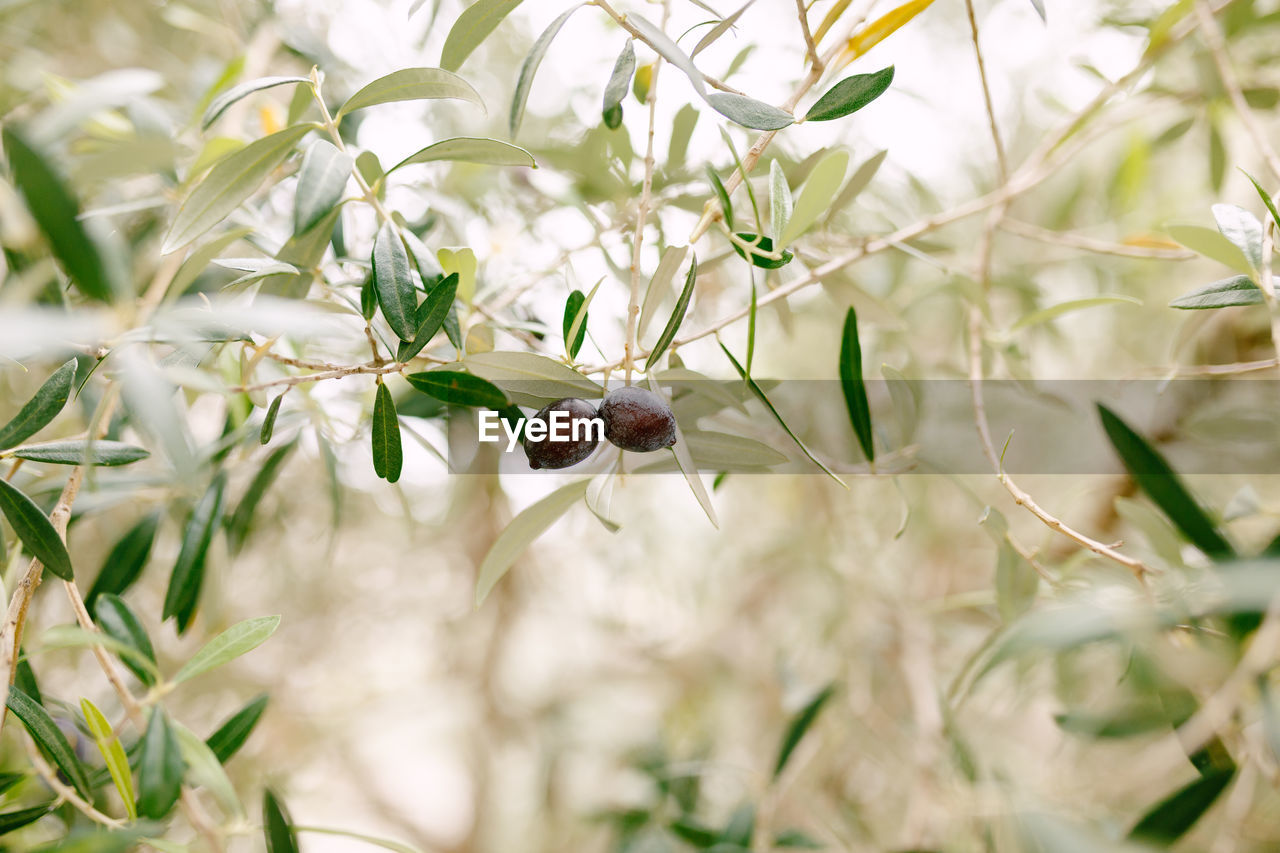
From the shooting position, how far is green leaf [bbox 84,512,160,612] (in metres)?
0.75

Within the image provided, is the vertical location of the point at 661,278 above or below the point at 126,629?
above

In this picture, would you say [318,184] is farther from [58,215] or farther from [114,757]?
[114,757]

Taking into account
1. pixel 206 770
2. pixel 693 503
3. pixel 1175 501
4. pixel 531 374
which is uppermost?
pixel 531 374

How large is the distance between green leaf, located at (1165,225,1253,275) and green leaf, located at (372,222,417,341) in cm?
51

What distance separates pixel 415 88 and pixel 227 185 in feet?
0.49

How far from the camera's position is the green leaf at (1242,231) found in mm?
498

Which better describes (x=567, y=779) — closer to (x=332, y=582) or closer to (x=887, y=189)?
(x=332, y=582)

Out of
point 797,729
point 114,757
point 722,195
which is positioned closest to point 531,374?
point 722,195

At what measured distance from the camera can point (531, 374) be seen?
20.8 inches

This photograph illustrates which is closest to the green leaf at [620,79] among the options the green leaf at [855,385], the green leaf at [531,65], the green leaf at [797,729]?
the green leaf at [531,65]

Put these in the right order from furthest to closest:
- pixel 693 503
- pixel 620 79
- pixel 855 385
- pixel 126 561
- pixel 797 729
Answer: pixel 693 503, pixel 797 729, pixel 126 561, pixel 855 385, pixel 620 79

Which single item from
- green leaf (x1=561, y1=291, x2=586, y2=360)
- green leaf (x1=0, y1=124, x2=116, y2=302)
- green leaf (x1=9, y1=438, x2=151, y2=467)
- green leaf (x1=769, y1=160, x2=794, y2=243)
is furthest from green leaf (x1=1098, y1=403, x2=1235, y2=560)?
green leaf (x1=9, y1=438, x2=151, y2=467)

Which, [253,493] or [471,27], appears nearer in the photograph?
[471,27]

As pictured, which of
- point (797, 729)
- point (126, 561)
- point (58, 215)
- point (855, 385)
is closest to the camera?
point (58, 215)
